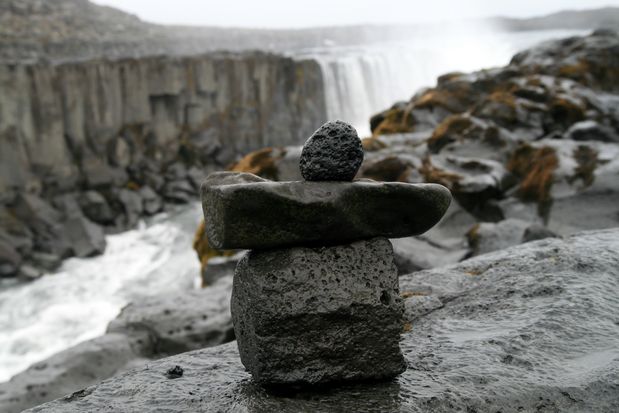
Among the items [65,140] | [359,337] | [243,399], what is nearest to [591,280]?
[359,337]

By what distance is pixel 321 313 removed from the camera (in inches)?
138

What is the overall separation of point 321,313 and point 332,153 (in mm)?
937

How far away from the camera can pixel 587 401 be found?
330 cm

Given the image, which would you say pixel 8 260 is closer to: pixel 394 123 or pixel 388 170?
pixel 394 123

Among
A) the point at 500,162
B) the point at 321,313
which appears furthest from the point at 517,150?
the point at 321,313

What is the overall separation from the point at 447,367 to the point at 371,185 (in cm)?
126

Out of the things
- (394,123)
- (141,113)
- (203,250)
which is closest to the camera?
(203,250)

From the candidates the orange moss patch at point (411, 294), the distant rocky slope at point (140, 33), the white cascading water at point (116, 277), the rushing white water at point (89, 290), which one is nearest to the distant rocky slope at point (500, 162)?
the orange moss patch at point (411, 294)

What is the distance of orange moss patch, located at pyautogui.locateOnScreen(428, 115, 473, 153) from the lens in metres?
14.2

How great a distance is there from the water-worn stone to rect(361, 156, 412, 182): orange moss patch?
9267 mm

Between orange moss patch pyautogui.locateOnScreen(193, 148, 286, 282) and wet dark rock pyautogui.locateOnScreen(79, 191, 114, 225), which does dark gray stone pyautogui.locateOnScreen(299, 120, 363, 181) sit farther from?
wet dark rock pyautogui.locateOnScreen(79, 191, 114, 225)

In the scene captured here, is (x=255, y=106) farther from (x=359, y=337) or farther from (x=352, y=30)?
(x=352, y=30)

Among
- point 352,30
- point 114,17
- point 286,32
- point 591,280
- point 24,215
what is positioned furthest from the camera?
point 352,30

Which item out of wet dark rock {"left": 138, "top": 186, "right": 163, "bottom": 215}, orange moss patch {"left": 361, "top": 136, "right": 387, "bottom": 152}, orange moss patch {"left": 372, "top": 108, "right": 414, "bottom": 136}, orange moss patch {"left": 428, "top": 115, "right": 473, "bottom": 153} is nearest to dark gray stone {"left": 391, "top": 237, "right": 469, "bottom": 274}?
orange moss patch {"left": 428, "top": 115, "right": 473, "bottom": 153}
